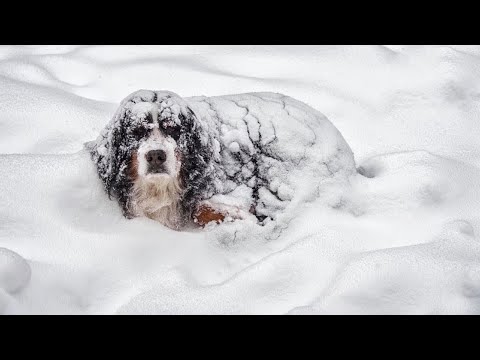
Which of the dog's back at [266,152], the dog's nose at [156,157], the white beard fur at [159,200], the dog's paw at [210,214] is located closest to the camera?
the dog's nose at [156,157]

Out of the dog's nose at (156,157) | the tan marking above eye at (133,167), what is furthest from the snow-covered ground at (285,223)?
the dog's nose at (156,157)

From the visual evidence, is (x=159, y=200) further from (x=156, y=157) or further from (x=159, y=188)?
(x=156, y=157)

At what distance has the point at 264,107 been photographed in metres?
4.04

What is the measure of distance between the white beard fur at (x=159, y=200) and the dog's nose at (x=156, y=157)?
0.08m

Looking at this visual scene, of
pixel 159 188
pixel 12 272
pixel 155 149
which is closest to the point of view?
pixel 12 272

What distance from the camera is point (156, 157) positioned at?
349cm

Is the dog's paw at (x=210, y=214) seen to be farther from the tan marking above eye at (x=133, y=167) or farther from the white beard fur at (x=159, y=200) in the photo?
the tan marking above eye at (x=133, y=167)

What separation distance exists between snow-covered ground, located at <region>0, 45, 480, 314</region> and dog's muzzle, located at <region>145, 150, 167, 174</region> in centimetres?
32

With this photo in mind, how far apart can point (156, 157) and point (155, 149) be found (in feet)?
0.13

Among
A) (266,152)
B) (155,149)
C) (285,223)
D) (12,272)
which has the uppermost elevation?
(155,149)

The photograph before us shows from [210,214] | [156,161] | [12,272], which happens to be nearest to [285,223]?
[210,214]

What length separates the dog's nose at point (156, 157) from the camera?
3.48 m

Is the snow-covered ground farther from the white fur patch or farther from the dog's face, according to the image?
the dog's face

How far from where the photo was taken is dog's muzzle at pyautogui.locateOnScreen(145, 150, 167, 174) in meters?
3.48
